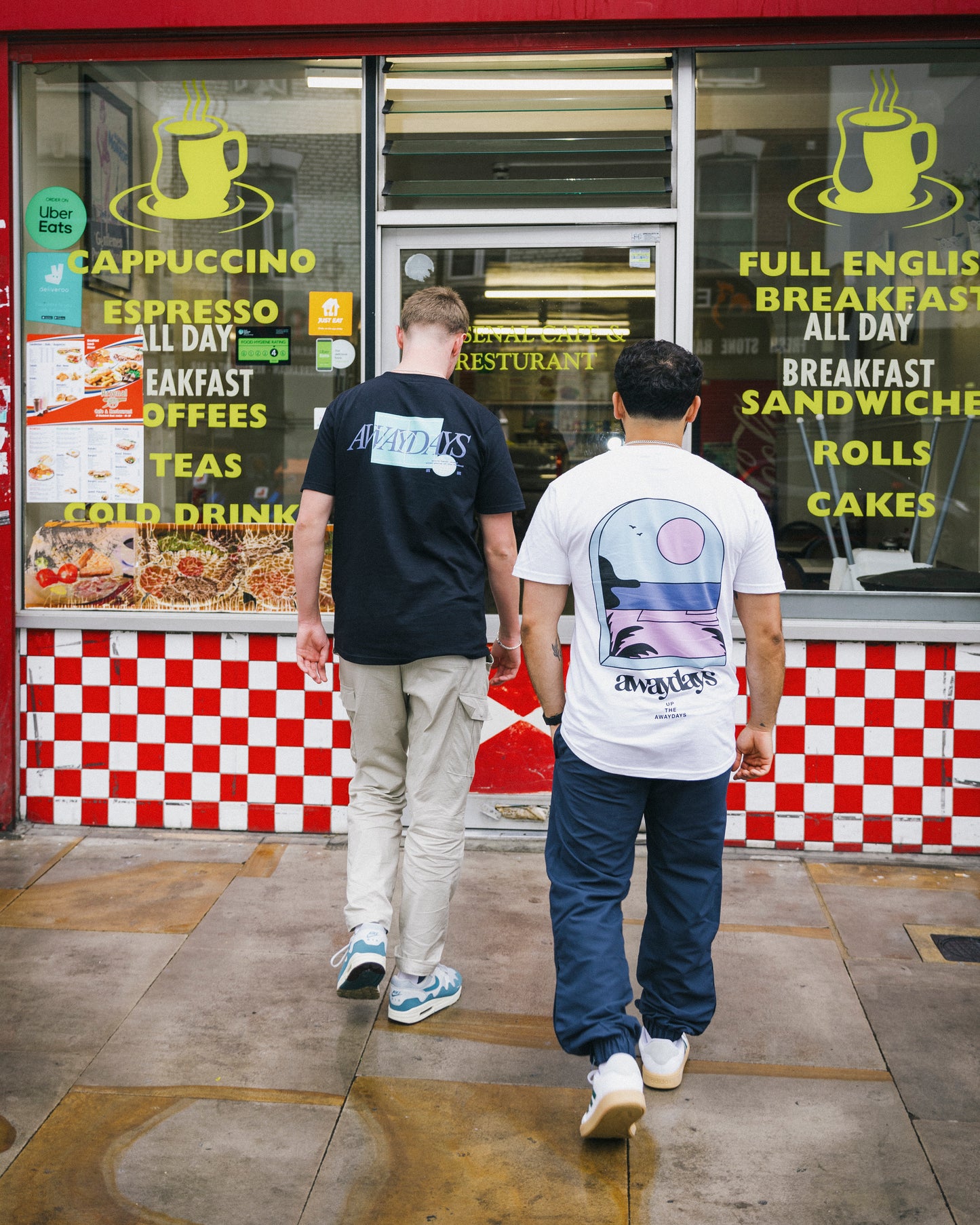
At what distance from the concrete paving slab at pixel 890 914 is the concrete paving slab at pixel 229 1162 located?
189 cm

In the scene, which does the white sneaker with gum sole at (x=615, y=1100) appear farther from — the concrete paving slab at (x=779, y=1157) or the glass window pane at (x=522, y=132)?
the glass window pane at (x=522, y=132)

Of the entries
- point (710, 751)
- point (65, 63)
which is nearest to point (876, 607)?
point (710, 751)

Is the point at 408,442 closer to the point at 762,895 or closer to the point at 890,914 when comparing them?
the point at 762,895

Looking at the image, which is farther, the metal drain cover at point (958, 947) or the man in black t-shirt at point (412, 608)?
the metal drain cover at point (958, 947)

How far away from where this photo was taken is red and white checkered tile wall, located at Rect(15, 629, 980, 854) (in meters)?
4.64

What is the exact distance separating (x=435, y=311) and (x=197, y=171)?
2.05 metres

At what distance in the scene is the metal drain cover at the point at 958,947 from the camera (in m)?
3.76

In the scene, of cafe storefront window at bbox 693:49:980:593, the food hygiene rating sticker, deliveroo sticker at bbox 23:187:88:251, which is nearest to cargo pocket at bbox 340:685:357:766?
the food hygiene rating sticker

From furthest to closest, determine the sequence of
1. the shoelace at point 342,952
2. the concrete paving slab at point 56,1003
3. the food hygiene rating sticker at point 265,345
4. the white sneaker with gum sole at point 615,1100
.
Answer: the food hygiene rating sticker at point 265,345, the shoelace at point 342,952, the concrete paving slab at point 56,1003, the white sneaker with gum sole at point 615,1100

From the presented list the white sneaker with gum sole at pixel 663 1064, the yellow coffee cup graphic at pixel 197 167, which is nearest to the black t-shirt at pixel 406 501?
the white sneaker with gum sole at pixel 663 1064

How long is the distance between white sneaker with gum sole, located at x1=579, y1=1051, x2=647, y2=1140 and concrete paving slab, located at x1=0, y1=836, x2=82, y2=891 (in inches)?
98.0

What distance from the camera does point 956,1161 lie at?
2.66m

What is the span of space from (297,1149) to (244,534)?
2.73m

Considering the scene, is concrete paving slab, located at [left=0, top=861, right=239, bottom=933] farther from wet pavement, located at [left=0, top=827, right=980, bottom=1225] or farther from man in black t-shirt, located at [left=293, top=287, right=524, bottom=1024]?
man in black t-shirt, located at [left=293, top=287, right=524, bottom=1024]
